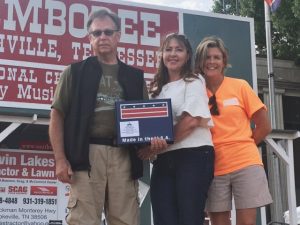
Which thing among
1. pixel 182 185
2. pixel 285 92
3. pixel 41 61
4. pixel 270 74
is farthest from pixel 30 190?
pixel 285 92

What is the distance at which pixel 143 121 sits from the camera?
3539 millimetres

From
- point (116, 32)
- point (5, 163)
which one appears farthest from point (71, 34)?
point (116, 32)

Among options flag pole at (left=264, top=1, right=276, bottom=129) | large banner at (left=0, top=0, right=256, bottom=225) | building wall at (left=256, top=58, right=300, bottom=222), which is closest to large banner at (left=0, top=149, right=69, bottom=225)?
large banner at (left=0, top=0, right=256, bottom=225)

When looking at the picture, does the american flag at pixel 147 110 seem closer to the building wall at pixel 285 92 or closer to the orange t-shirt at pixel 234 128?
the orange t-shirt at pixel 234 128

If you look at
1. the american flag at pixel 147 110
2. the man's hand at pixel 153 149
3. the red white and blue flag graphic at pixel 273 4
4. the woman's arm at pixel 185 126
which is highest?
the red white and blue flag graphic at pixel 273 4

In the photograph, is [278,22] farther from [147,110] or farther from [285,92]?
[147,110]

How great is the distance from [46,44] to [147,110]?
4968 mm

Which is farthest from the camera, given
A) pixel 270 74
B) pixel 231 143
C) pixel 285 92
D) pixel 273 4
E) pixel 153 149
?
pixel 285 92

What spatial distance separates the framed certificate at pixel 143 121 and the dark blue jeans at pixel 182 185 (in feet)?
0.58

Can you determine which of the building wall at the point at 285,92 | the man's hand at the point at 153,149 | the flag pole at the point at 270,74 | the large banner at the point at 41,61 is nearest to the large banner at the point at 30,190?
the large banner at the point at 41,61

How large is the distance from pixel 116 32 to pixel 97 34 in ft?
0.42

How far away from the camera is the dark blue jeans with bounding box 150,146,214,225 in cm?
348

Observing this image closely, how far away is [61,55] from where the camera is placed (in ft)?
27.0

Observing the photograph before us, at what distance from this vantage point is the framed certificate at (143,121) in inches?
136
